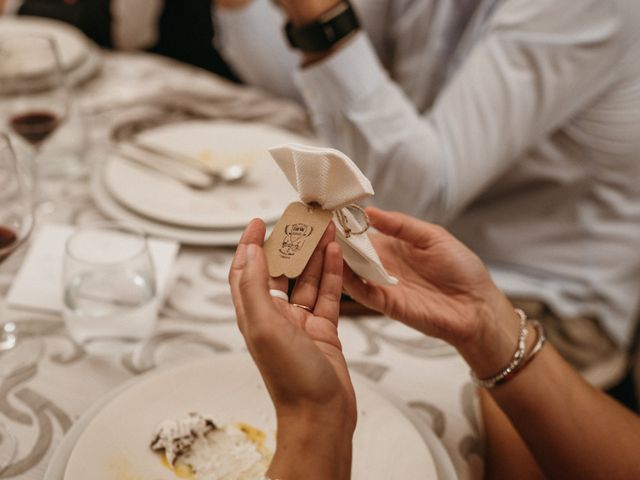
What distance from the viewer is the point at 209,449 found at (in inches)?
24.8

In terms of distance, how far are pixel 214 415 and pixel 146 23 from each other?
2335 millimetres

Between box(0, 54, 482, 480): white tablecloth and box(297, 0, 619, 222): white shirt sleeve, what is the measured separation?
0.40m

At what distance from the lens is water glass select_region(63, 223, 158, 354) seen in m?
0.77

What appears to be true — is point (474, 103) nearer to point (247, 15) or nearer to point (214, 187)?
point (214, 187)

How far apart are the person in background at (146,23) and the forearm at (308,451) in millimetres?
→ 2088

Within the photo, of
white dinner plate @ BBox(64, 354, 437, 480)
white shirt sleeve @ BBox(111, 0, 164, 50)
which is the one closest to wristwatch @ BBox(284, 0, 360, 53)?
white dinner plate @ BBox(64, 354, 437, 480)

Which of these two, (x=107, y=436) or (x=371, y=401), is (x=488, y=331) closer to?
(x=371, y=401)

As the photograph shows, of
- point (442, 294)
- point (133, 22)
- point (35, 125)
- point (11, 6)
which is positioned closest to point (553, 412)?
point (442, 294)

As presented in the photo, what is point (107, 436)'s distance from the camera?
62cm

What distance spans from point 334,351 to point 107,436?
0.75 ft

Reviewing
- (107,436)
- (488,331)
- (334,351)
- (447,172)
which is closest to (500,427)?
(488,331)

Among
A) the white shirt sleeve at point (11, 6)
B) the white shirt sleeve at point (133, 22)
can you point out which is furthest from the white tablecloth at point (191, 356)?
the white shirt sleeve at point (133, 22)

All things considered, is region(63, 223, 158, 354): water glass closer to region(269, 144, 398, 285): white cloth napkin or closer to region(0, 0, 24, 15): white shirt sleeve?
region(269, 144, 398, 285): white cloth napkin

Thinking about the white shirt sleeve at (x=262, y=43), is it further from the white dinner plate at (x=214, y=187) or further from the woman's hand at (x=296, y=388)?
the woman's hand at (x=296, y=388)
